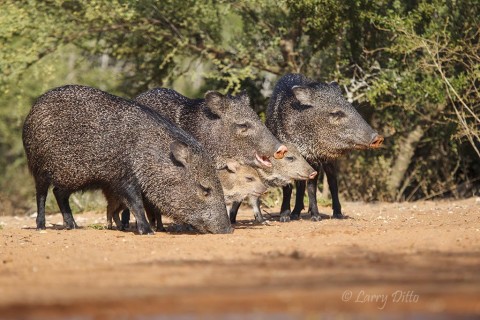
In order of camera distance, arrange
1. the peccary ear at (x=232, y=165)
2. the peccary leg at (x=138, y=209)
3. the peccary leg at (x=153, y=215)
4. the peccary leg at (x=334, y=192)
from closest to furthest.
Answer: the peccary leg at (x=138, y=209) → the peccary leg at (x=153, y=215) → the peccary ear at (x=232, y=165) → the peccary leg at (x=334, y=192)

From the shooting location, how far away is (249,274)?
5.74m

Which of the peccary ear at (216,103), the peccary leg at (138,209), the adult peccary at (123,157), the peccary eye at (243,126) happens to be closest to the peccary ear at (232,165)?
the peccary eye at (243,126)

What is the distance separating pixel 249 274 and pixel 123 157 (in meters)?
4.00

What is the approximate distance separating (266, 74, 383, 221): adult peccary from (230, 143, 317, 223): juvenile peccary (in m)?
0.15

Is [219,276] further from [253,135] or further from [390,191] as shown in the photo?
[390,191]

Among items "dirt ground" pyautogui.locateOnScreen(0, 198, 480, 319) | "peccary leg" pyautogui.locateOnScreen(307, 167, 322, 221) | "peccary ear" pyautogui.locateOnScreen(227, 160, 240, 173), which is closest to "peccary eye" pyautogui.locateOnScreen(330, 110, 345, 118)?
"peccary leg" pyautogui.locateOnScreen(307, 167, 322, 221)

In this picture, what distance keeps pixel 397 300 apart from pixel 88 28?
10.5 metres

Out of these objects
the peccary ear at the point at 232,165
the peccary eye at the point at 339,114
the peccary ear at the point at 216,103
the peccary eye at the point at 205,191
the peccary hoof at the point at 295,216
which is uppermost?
the peccary ear at the point at 216,103

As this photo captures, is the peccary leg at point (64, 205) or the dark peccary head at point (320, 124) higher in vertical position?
the dark peccary head at point (320, 124)

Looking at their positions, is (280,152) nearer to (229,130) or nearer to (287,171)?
(229,130)

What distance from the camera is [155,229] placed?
10328 mm

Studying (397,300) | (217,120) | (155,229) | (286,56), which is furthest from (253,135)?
(397,300)

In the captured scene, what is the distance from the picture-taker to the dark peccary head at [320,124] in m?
11.0

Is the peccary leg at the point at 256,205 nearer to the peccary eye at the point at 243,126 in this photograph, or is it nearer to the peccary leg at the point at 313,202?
the peccary leg at the point at 313,202
